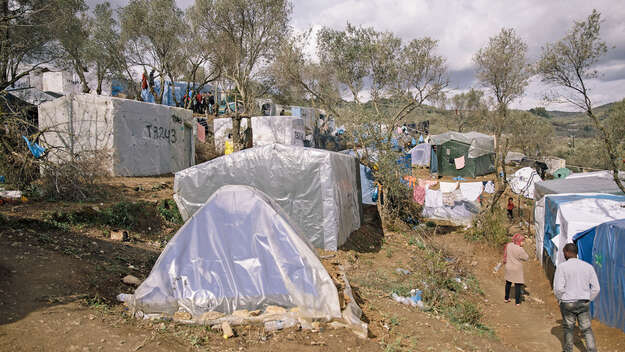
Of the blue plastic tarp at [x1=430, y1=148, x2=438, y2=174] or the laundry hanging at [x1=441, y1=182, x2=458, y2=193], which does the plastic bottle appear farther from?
the blue plastic tarp at [x1=430, y1=148, x2=438, y2=174]

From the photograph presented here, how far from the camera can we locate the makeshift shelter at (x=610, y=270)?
578 centimetres

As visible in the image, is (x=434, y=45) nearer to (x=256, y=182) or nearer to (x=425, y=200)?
(x=425, y=200)

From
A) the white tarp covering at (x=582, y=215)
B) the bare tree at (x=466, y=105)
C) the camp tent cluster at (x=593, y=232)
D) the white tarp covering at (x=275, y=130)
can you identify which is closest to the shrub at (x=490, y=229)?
the camp tent cluster at (x=593, y=232)

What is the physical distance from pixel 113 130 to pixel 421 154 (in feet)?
66.4

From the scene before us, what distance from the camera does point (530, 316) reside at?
24.5 feet

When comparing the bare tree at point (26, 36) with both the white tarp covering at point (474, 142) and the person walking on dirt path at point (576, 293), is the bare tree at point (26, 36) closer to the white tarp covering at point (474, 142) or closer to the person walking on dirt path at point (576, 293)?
the person walking on dirt path at point (576, 293)

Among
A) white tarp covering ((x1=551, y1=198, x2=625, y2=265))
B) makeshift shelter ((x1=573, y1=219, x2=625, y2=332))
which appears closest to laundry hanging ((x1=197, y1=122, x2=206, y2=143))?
white tarp covering ((x1=551, y1=198, x2=625, y2=265))

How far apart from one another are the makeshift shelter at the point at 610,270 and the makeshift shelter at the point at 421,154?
19713 mm

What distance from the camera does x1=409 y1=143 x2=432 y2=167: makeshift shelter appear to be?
26266 millimetres

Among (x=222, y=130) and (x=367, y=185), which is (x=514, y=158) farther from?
(x=222, y=130)

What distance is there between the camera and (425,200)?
1431 cm

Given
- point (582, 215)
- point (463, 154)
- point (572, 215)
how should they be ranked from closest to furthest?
point (582, 215)
point (572, 215)
point (463, 154)

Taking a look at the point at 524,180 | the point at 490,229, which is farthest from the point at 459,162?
the point at 490,229

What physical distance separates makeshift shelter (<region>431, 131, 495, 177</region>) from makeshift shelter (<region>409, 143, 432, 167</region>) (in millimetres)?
2176
